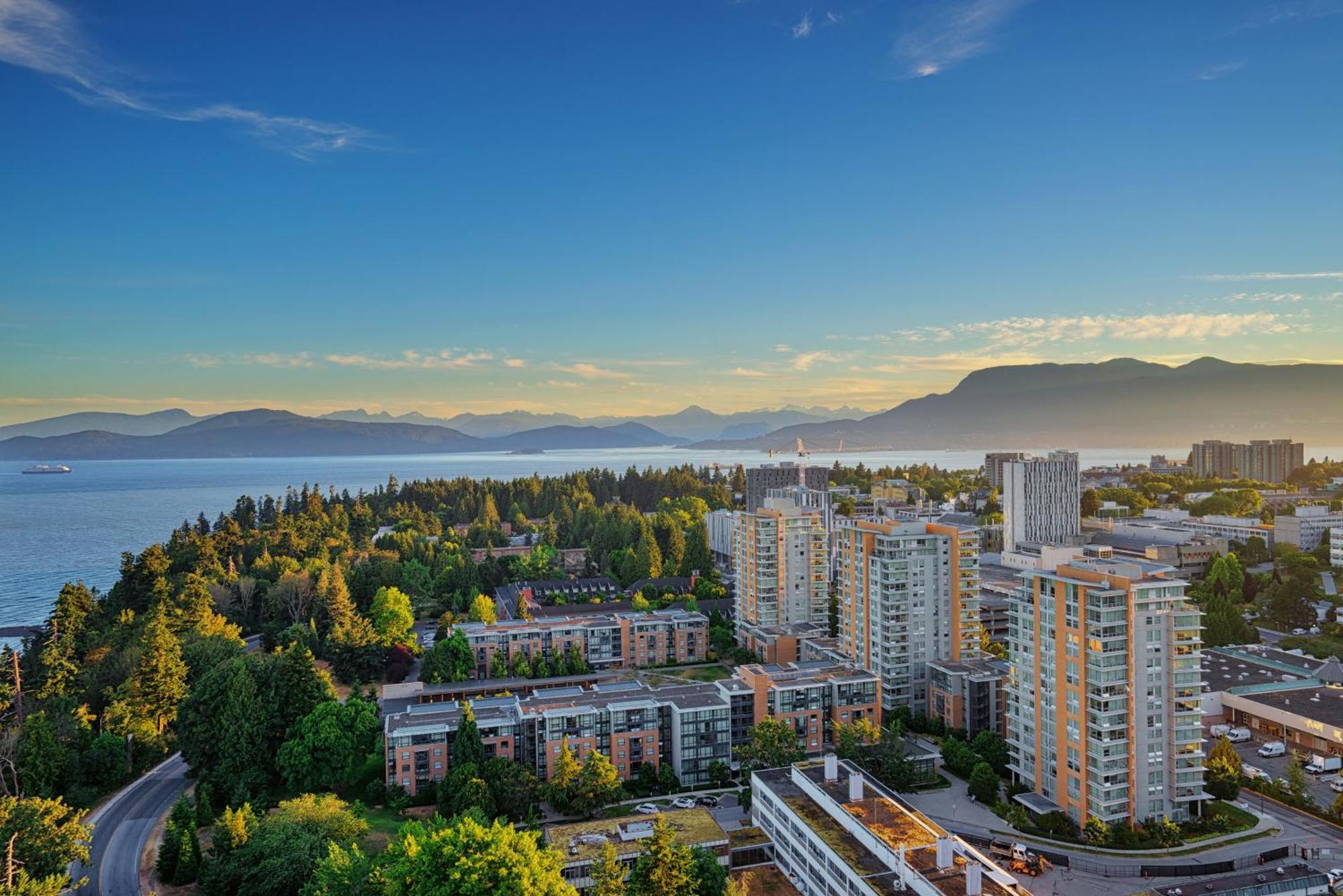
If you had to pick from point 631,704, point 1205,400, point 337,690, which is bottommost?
point 337,690

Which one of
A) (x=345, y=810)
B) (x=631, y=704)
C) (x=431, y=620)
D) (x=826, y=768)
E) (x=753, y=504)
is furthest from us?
(x=753, y=504)

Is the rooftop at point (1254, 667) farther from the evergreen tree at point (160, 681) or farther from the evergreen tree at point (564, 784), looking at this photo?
the evergreen tree at point (160, 681)

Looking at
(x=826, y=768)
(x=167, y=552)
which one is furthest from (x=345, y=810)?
(x=167, y=552)

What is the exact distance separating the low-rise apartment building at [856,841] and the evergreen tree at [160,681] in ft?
64.0

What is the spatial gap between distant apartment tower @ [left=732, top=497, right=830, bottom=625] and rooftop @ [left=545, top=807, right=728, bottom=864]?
15838 millimetres

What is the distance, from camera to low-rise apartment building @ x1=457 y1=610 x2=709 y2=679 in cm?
3219

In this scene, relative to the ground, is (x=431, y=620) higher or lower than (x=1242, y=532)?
lower

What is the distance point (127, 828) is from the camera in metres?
20.9

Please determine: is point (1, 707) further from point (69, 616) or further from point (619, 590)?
point (619, 590)

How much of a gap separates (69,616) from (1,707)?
7.45 meters

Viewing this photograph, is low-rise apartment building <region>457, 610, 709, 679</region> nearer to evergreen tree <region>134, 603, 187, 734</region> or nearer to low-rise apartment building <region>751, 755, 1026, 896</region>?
evergreen tree <region>134, 603, 187, 734</region>

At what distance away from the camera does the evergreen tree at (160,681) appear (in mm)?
25672

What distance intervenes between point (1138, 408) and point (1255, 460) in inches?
3097

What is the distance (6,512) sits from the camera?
346ft
